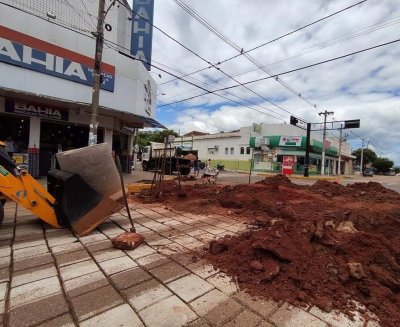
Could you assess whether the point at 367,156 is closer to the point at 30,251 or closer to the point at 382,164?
the point at 382,164

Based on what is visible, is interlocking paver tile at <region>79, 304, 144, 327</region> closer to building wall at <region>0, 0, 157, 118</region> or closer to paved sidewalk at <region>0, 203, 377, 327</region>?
paved sidewalk at <region>0, 203, 377, 327</region>

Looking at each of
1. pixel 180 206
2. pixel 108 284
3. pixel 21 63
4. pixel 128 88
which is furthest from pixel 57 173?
pixel 128 88

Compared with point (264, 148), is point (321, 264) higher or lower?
lower

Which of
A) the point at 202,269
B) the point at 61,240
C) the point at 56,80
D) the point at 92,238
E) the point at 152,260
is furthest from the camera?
the point at 56,80

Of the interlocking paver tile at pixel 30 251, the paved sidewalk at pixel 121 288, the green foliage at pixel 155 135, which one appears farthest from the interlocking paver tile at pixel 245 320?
the green foliage at pixel 155 135

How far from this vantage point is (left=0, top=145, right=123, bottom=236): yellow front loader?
15.9 ft

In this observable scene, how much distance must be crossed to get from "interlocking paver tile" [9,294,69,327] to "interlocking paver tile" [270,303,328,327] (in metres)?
2.06

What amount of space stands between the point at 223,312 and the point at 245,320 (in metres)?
0.23

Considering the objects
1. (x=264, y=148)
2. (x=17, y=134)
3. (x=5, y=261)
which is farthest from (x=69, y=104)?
(x=264, y=148)

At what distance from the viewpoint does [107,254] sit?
4078 millimetres

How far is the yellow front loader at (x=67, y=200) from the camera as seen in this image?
4836 mm

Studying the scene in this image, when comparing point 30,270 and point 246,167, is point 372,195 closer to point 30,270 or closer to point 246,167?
point 30,270

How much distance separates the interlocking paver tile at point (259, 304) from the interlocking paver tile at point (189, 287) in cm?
39

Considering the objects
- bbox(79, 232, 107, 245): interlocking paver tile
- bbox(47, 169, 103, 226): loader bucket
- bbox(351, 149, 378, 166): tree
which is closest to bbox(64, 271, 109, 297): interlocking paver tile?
bbox(79, 232, 107, 245): interlocking paver tile
